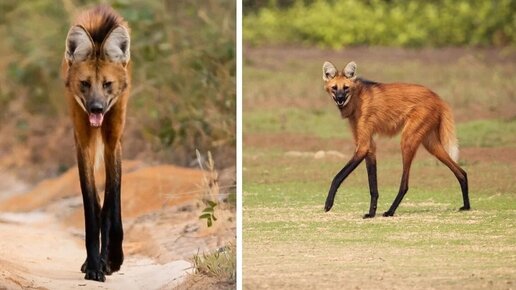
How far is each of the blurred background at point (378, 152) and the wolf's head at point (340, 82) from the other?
0.49 feet

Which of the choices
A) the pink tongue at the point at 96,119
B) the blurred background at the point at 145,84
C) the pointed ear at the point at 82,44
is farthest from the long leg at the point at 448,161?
the pointed ear at the point at 82,44

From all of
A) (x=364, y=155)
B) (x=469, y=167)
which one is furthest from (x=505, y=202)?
(x=364, y=155)

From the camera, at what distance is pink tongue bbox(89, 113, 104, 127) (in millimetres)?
8227

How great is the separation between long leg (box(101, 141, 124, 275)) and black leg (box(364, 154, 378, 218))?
157 centimetres

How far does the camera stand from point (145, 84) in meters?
8.49

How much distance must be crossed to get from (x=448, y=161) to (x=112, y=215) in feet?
7.02

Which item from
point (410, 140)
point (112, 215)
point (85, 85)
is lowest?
point (112, 215)

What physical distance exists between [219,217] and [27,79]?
1.47 metres

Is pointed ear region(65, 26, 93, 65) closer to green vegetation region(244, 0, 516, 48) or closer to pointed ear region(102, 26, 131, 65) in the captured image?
pointed ear region(102, 26, 131, 65)

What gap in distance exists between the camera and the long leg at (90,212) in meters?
8.34

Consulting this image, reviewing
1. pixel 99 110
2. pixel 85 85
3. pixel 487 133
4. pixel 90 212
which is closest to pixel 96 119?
pixel 99 110

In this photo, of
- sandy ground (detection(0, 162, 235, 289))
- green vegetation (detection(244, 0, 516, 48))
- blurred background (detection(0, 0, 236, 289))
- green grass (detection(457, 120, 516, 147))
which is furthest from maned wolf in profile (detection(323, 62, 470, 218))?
sandy ground (detection(0, 162, 235, 289))

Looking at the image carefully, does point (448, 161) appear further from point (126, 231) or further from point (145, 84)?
point (126, 231)

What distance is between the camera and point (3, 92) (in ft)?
27.3
